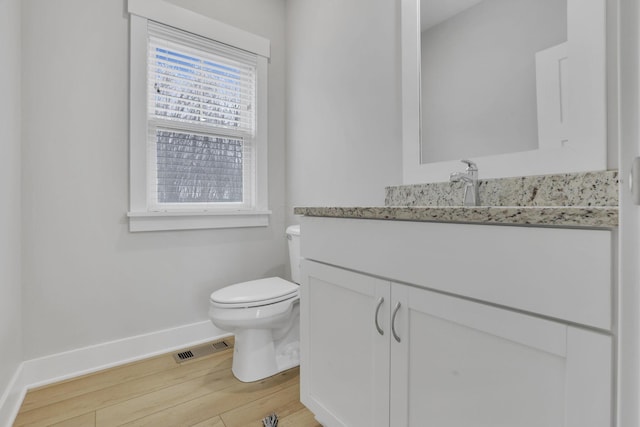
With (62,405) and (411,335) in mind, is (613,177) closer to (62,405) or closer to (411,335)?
(411,335)

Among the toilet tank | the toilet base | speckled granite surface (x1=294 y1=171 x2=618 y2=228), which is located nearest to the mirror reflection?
speckled granite surface (x1=294 y1=171 x2=618 y2=228)

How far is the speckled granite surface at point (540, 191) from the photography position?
35.5 inches

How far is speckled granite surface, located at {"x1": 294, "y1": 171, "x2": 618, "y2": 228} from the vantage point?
541 mm

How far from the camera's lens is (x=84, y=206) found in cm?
164

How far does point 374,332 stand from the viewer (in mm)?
904

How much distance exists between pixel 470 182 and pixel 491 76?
430 millimetres

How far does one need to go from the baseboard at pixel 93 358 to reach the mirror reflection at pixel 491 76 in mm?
1731

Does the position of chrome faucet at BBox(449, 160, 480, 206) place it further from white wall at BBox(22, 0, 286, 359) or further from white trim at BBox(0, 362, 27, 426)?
white trim at BBox(0, 362, 27, 426)

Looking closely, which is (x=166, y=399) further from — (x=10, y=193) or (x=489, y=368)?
(x=489, y=368)

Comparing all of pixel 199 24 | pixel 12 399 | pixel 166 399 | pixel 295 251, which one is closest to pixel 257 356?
pixel 166 399

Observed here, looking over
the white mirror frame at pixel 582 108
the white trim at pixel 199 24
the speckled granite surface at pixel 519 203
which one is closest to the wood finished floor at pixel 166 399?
the speckled granite surface at pixel 519 203

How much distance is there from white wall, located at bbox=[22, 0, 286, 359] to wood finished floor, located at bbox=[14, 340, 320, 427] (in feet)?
0.80

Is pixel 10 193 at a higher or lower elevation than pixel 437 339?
higher
